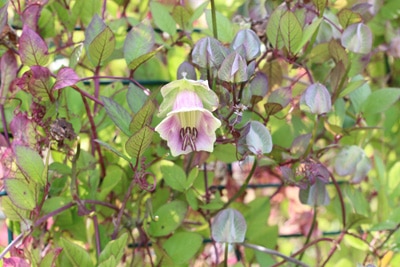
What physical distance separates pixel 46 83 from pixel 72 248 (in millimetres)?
186

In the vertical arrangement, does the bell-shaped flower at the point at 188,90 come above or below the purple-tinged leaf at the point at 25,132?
above

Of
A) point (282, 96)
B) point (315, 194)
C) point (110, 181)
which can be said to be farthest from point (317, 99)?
point (110, 181)

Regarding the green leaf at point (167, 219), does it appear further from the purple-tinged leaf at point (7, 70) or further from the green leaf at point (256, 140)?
the purple-tinged leaf at point (7, 70)

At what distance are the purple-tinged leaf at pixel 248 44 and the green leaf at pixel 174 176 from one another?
179 millimetres

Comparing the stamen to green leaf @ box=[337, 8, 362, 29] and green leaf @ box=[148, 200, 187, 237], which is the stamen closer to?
green leaf @ box=[148, 200, 187, 237]

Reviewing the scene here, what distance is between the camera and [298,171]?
80 centimetres

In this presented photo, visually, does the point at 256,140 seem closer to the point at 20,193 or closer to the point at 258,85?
the point at 258,85

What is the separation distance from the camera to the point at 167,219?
0.82m

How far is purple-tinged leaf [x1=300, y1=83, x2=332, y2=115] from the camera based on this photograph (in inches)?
29.3

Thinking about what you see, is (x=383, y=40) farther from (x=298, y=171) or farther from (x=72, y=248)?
(x=72, y=248)

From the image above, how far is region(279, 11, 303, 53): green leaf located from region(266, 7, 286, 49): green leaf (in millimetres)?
12

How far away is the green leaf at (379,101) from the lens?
3.06 feet

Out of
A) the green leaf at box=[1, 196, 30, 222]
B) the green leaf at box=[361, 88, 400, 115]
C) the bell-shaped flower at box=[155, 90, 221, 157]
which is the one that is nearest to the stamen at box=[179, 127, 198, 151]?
the bell-shaped flower at box=[155, 90, 221, 157]

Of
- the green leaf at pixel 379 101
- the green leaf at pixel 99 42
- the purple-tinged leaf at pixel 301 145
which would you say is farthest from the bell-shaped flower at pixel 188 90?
the green leaf at pixel 379 101
